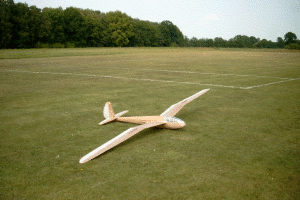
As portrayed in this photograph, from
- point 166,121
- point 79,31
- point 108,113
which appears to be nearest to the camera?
point 166,121

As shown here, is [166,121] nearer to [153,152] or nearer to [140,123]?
[140,123]

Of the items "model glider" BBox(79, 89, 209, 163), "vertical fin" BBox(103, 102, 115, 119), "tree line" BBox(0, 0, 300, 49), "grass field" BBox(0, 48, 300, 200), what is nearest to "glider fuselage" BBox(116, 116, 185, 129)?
"model glider" BBox(79, 89, 209, 163)

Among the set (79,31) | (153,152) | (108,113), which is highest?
(79,31)

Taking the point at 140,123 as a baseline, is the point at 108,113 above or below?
above

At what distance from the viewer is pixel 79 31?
97938 mm

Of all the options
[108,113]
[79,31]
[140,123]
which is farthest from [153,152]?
[79,31]

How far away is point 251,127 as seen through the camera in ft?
21.7

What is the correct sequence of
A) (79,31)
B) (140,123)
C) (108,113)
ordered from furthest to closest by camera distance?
(79,31)
(108,113)
(140,123)

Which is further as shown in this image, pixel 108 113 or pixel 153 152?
pixel 108 113

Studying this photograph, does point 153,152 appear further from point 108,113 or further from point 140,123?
point 108,113

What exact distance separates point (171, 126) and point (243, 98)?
5.12 meters

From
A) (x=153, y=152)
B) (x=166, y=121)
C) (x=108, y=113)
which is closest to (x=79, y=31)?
(x=108, y=113)

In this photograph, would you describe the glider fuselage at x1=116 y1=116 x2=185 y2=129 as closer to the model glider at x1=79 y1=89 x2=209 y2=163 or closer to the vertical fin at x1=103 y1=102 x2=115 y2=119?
the model glider at x1=79 y1=89 x2=209 y2=163

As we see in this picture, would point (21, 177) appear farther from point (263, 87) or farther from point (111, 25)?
point (111, 25)
